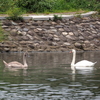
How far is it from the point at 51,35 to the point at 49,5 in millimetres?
6303

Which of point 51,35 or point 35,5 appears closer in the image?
point 51,35

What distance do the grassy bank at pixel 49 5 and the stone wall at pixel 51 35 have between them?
11.8 ft

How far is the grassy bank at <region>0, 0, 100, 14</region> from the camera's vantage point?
138 feet

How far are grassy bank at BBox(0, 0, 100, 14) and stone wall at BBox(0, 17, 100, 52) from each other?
3608 mm

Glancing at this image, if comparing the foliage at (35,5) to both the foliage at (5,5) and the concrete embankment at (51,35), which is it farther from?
the concrete embankment at (51,35)

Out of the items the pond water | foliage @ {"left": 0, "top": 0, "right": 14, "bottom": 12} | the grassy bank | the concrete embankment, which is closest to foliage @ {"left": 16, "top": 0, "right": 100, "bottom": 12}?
the grassy bank

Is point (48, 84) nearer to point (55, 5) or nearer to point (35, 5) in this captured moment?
point (35, 5)

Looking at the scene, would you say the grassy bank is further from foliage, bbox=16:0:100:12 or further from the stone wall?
the stone wall

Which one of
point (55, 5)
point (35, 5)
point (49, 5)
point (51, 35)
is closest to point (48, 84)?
point (51, 35)

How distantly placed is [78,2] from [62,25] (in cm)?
881

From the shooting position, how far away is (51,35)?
1495 inches

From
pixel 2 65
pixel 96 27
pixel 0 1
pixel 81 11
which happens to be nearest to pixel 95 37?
pixel 96 27

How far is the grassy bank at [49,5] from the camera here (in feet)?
138

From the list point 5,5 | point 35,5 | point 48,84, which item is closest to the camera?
point 48,84
